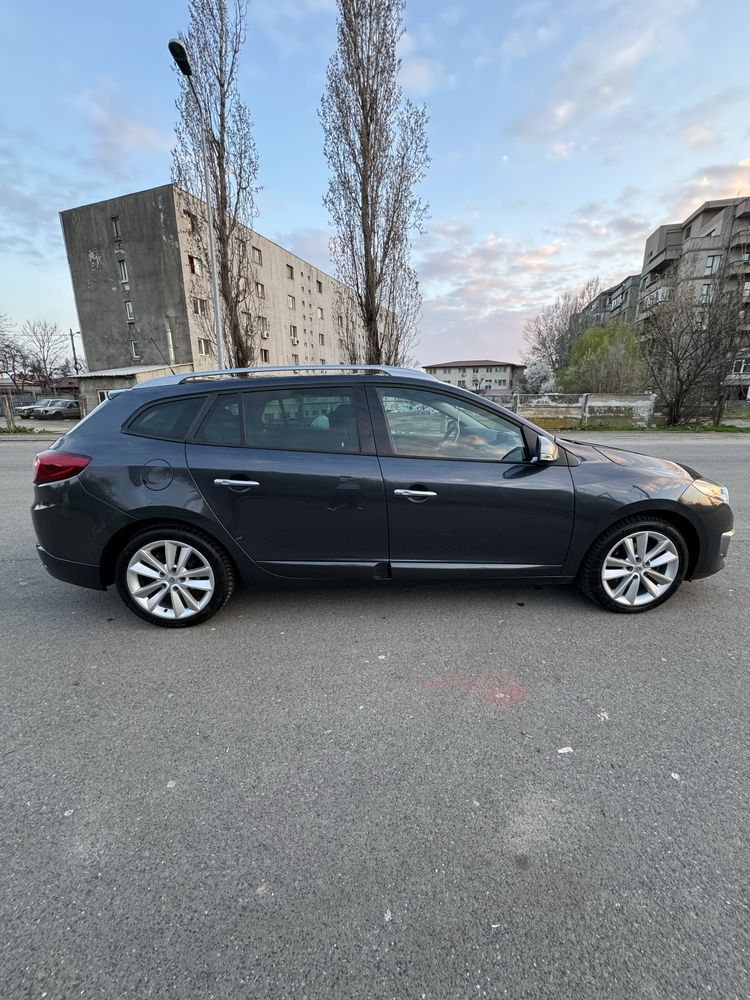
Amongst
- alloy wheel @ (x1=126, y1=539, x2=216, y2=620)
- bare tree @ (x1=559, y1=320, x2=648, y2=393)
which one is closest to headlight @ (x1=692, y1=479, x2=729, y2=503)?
alloy wheel @ (x1=126, y1=539, x2=216, y2=620)

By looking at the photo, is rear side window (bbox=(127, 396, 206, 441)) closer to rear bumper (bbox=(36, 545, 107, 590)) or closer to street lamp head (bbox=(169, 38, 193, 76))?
rear bumper (bbox=(36, 545, 107, 590))

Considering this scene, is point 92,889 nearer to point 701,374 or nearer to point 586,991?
point 586,991

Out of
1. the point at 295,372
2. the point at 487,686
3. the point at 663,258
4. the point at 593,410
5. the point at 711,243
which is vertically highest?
the point at 663,258

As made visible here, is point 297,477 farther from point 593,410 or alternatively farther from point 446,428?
point 593,410

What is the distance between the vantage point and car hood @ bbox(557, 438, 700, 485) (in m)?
3.23

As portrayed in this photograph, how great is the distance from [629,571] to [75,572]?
3.83 meters

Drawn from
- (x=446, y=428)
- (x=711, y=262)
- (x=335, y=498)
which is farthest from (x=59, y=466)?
(x=711, y=262)

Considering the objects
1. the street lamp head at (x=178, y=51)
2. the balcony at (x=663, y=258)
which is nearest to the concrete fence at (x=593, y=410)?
the street lamp head at (x=178, y=51)

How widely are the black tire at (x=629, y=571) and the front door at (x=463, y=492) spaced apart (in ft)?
0.81

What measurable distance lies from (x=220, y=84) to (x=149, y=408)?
18.6m

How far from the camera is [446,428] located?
3148 mm

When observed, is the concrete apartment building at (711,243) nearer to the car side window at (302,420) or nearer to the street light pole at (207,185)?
the street light pole at (207,185)

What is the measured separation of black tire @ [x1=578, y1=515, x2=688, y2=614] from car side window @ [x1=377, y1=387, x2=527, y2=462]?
0.84 m

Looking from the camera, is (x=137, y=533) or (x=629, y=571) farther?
(x=629, y=571)
